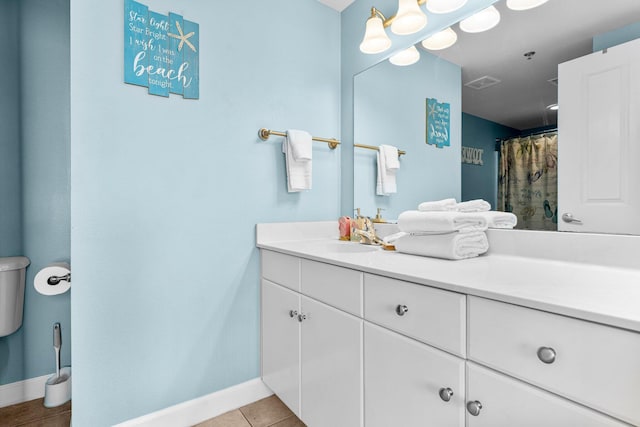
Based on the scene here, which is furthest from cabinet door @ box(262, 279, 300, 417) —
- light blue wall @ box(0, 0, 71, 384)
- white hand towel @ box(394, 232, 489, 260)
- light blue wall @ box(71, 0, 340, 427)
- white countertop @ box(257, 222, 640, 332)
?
light blue wall @ box(0, 0, 71, 384)

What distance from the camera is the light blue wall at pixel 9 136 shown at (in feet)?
5.45

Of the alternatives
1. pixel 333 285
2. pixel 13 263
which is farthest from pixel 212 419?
pixel 13 263

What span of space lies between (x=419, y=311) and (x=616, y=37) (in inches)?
40.6

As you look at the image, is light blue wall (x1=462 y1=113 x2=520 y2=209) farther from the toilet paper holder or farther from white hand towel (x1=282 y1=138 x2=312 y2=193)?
the toilet paper holder

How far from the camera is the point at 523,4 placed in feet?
3.87

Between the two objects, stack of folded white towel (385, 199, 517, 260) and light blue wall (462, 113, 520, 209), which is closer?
stack of folded white towel (385, 199, 517, 260)

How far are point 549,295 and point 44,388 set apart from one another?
2.40 m

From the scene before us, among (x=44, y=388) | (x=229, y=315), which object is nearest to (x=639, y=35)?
(x=229, y=315)

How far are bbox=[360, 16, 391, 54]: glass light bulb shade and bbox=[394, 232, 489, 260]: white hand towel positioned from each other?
1.08 m

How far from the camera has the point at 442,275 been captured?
0.88 m

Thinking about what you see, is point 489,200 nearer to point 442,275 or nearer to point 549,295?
point 442,275

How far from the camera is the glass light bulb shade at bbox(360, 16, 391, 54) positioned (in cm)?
168

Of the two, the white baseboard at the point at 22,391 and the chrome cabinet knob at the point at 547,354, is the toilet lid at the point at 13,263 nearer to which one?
the white baseboard at the point at 22,391

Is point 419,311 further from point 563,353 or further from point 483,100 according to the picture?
point 483,100
